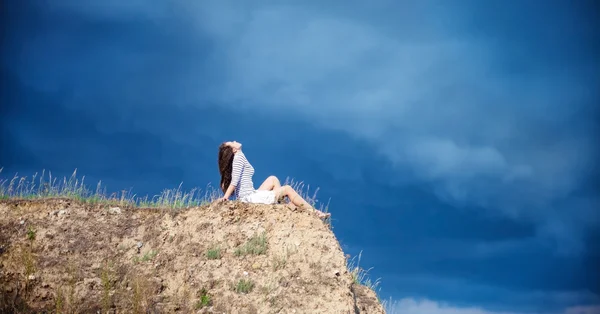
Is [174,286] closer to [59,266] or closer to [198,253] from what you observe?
[198,253]

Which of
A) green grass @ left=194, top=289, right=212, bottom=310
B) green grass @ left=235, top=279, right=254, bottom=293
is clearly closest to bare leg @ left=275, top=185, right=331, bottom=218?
green grass @ left=235, top=279, right=254, bottom=293

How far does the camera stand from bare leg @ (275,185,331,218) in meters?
16.3

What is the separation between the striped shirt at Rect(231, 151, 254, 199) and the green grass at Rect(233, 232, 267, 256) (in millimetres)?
1584

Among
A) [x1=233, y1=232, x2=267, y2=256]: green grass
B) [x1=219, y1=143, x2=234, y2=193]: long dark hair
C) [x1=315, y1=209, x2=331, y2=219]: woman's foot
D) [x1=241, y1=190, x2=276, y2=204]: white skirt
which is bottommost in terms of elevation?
[x1=233, y1=232, x2=267, y2=256]: green grass

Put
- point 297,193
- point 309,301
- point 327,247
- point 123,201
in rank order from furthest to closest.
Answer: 1. point 123,201
2. point 297,193
3. point 327,247
4. point 309,301

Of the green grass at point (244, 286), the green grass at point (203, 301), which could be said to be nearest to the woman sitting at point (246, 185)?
the green grass at point (244, 286)

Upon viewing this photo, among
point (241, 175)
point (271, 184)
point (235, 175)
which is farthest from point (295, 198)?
point (235, 175)

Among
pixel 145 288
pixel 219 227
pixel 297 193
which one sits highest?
pixel 297 193

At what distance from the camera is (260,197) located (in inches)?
651

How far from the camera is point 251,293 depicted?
47.5 ft

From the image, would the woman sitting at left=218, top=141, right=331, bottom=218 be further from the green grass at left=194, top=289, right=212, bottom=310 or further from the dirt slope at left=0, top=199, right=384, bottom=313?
the green grass at left=194, top=289, right=212, bottom=310

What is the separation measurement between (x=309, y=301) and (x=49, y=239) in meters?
7.58

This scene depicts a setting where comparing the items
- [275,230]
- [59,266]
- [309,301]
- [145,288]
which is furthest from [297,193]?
[59,266]

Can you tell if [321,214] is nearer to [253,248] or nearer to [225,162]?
[253,248]
